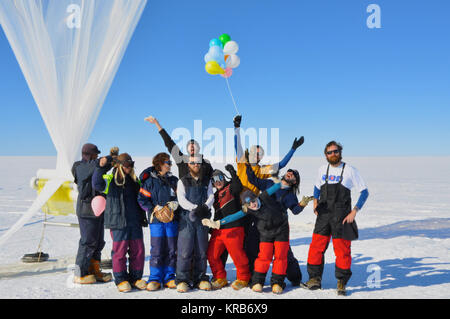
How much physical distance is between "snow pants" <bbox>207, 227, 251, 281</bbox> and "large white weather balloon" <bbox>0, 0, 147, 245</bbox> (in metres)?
2.13

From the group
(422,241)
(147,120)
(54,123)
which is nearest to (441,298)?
(422,241)

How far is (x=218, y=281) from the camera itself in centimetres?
366

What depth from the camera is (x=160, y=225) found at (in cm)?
357

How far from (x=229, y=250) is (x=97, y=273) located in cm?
165

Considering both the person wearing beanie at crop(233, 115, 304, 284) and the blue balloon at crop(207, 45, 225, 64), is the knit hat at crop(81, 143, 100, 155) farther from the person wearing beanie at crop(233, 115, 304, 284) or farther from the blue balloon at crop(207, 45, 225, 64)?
the blue balloon at crop(207, 45, 225, 64)

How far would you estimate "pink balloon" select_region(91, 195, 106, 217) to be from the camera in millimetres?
3727

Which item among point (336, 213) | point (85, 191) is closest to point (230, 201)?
point (336, 213)

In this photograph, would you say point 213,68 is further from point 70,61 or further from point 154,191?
point 154,191

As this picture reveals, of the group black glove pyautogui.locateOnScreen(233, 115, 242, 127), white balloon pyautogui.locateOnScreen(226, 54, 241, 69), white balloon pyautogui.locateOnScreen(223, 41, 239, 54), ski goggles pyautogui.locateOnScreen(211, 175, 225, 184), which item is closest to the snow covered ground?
ski goggles pyautogui.locateOnScreen(211, 175, 225, 184)

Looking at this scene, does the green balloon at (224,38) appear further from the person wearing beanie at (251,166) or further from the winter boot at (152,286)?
the winter boot at (152,286)

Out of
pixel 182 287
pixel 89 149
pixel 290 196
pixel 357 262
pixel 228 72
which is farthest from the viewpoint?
pixel 228 72

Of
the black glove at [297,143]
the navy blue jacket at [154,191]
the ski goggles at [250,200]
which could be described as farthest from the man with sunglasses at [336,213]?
the navy blue jacket at [154,191]

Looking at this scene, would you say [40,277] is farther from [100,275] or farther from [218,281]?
[218,281]

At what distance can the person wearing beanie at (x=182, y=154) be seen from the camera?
3.63 metres
